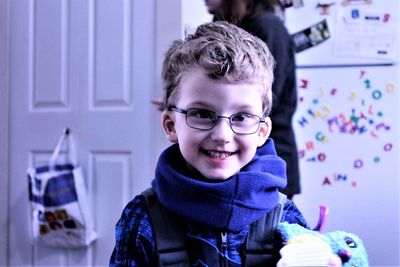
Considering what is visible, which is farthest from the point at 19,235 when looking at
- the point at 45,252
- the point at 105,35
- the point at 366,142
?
the point at 366,142

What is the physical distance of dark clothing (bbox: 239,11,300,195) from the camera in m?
1.36

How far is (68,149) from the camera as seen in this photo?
189 cm

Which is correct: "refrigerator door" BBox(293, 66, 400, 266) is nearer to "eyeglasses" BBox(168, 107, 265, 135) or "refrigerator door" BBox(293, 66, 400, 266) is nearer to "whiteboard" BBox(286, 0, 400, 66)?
"whiteboard" BBox(286, 0, 400, 66)

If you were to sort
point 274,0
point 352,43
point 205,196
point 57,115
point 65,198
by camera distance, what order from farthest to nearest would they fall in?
point 352,43, point 57,115, point 65,198, point 274,0, point 205,196

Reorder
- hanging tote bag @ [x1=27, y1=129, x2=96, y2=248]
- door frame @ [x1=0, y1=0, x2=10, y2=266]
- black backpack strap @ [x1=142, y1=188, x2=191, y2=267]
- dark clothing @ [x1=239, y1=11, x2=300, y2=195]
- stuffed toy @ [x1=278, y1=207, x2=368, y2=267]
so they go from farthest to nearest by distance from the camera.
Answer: door frame @ [x1=0, y1=0, x2=10, y2=266] → hanging tote bag @ [x1=27, y1=129, x2=96, y2=248] → dark clothing @ [x1=239, y1=11, x2=300, y2=195] → black backpack strap @ [x1=142, y1=188, x2=191, y2=267] → stuffed toy @ [x1=278, y1=207, x2=368, y2=267]

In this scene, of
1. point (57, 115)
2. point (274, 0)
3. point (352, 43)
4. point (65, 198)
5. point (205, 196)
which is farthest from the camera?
point (352, 43)

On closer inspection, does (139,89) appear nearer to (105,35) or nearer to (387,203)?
(105,35)

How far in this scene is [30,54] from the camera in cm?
198

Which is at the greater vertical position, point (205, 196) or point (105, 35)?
point (105, 35)

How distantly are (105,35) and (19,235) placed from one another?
3.24 feet

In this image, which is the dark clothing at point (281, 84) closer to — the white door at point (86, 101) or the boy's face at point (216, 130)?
the white door at point (86, 101)

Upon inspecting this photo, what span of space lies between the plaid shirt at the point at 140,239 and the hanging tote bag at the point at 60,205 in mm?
1121

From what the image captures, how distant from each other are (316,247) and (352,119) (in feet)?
5.23

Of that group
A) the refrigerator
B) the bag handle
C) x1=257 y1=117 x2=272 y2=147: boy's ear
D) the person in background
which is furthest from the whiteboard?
x1=257 y1=117 x2=272 y2=147: boy's ear
